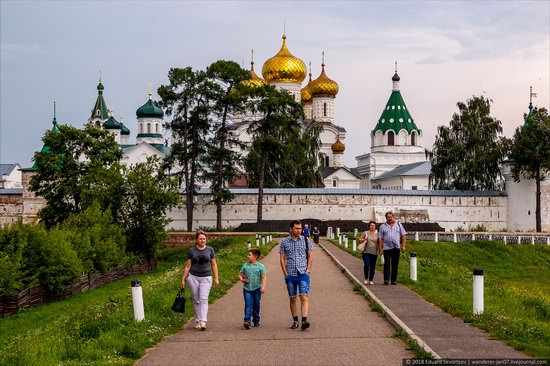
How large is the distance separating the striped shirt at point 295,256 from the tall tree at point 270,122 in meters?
38.4

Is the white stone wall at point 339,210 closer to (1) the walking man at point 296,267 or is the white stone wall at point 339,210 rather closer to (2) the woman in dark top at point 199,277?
(2) the woman in dark top at point 199,277

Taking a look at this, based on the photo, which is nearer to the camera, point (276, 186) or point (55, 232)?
point (55, 232)

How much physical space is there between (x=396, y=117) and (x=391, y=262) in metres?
71.3

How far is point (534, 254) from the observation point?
41656 millimetres

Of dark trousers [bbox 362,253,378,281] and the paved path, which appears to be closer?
the paved path

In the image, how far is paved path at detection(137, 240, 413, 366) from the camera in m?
9.20

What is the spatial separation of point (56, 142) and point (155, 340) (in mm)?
37247

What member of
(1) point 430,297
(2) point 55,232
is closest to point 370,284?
(1) point 430,297

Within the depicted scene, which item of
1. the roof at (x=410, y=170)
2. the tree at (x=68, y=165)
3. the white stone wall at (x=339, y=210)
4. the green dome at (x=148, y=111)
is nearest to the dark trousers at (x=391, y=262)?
the tree at (x=68, y=165)

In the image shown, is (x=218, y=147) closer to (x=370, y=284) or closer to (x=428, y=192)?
(x=428, y=192)

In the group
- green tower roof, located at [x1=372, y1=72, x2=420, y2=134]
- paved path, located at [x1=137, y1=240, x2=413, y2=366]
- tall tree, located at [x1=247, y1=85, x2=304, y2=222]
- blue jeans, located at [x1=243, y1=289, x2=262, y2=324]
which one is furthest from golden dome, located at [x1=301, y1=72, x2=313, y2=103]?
blue jeans, located at [x1=243, y1=289, x2=262, y2=324]

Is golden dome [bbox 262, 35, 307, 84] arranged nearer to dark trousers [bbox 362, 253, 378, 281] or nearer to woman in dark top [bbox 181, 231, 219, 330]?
dark trousers [bbox 362, 253, 378, 281]

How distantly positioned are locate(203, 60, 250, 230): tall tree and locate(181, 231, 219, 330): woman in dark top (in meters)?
37.6

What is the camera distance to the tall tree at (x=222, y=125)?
1949 inches
